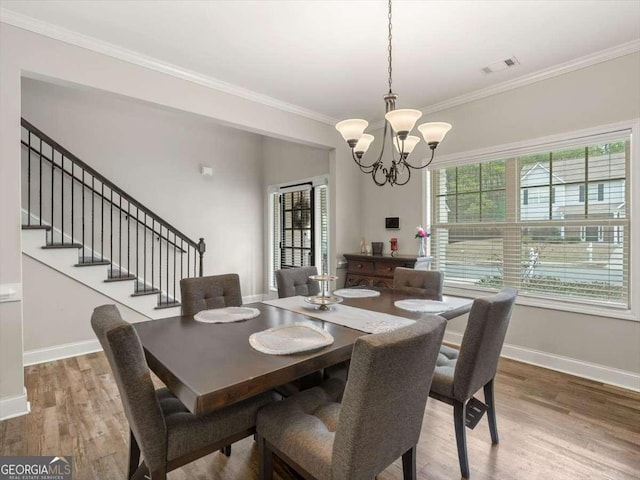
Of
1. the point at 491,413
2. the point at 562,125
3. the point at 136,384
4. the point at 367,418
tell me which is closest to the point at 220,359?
the point at 136,384

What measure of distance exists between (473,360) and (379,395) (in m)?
0.85

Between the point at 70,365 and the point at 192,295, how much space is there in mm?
2016

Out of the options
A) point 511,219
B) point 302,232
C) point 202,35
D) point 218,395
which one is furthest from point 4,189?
point 511,219

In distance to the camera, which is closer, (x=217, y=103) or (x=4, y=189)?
(x=4, y=189)

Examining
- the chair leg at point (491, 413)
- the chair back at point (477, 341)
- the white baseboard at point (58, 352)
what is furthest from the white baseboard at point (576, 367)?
the white baseboard at point (58, 352)

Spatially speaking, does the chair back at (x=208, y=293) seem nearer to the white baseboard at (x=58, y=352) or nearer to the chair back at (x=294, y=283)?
the chair back at (x=294, y=283)

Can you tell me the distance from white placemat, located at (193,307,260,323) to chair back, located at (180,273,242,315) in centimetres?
25

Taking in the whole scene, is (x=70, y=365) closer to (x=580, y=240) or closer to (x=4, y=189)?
(x=4, y=189)

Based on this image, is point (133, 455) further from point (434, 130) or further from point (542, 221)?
point (542, 221)

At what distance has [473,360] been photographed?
1.70 m

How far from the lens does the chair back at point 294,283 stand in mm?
2938

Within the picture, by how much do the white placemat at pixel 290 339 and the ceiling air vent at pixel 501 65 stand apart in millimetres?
2866

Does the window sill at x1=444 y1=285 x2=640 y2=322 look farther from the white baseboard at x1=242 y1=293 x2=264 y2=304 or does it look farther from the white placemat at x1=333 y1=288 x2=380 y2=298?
the white baseboard at x1=242 y1=293 x2=264 y2=304

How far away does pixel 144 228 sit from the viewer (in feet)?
14.9
